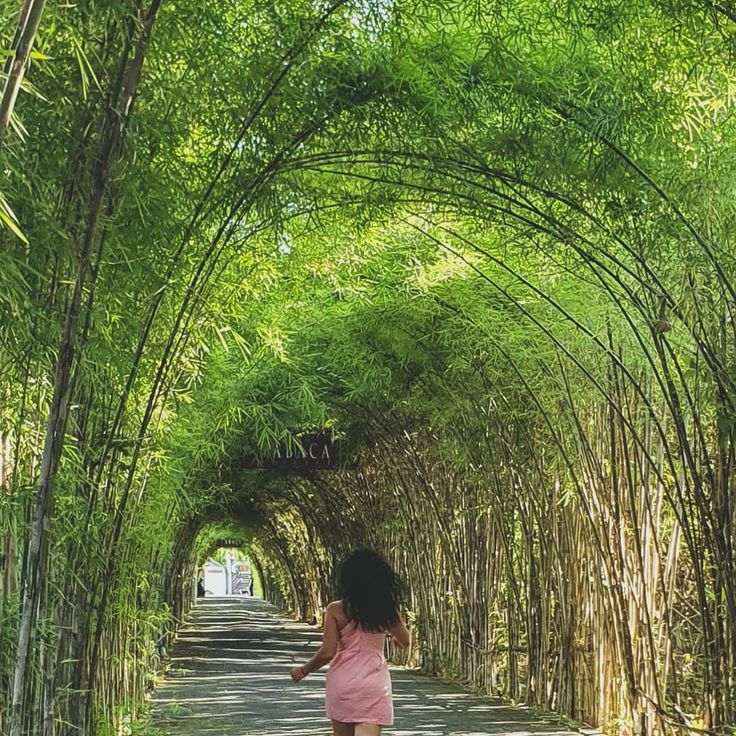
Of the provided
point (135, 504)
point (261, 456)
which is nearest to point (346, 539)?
point (261, 456)

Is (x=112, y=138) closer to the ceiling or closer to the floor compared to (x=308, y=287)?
closer to the floor

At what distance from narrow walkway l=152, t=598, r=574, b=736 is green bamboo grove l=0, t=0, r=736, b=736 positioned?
38 cm

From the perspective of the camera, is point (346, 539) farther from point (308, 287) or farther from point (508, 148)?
point (508, 148)

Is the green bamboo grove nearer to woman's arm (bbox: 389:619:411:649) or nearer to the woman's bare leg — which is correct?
the woman's bare leg

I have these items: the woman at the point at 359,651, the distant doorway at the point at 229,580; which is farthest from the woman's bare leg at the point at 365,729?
the distant doorway at the point at 229,580

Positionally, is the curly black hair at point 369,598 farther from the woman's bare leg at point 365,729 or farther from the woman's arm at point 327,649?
the woman's bare leg at point 365,729

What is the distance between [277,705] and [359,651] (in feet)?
16.9

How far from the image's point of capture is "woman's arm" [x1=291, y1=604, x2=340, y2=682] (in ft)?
12.4

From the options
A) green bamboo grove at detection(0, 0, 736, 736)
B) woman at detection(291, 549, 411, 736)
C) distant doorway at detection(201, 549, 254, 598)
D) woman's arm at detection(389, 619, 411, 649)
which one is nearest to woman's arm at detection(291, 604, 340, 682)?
woman at detection(291, 549, 411, 736)

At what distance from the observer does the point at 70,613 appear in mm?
4258

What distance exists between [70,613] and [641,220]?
257cm

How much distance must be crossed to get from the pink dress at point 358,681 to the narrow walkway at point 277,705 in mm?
3215

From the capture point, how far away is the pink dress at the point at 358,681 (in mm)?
3703

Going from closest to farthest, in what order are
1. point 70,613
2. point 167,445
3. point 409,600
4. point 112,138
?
1. point 112,138
2. point 70,613
3. point 167,445
4. point 409,600
